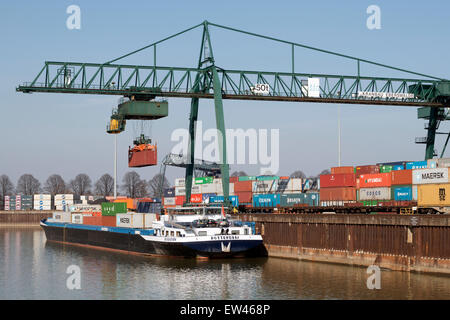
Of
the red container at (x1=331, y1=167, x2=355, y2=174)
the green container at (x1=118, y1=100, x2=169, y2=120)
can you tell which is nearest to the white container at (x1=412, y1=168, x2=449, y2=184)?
the red container at (x1=331, y1=167, x2=355, y2=174)

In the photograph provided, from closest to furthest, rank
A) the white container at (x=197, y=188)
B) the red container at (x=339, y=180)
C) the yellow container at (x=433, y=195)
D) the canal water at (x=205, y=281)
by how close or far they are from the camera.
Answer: the canal water at (x=205, y=281)
the yellow container at (x=433, y=195)
the red container at (x=339, y=180)
the white container at (x=197, y=188)

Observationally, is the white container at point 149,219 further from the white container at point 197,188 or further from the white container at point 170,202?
the white container at point 170,202

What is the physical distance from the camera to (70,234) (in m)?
88.9

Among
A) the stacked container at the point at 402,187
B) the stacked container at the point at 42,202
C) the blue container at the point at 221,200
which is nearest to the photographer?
the stacked container at the point at 402,187

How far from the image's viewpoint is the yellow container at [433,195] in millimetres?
51969

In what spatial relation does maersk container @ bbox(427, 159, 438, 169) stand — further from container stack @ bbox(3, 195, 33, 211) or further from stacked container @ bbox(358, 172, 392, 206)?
container stack @ bbox(3, 195, 33, 211)

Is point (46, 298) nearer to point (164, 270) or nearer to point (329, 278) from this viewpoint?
point (164, 270)

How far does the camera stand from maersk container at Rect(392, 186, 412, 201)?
5959 centimetres

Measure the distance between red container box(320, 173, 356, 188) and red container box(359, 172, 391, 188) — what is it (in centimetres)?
246

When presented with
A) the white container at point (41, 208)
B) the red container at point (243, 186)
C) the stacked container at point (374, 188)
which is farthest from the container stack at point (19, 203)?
the stacked container at point (374, 188)

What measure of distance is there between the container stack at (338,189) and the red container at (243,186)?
1935 centimetres

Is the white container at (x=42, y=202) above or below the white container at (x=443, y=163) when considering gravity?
below

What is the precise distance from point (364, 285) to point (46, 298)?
73.2 feet
